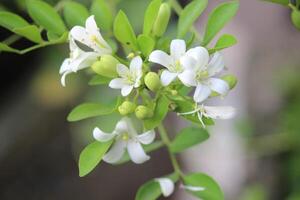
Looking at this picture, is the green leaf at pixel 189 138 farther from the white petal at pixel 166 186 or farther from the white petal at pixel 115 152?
the white petal at pixel 115 152

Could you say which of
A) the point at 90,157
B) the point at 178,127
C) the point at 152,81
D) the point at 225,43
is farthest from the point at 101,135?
the point at 178,127

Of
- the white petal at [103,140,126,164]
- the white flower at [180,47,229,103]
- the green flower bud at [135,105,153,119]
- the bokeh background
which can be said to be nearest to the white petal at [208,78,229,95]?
the white flower at [180,47,229,103]

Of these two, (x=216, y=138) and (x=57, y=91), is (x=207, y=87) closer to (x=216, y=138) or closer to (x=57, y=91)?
(x=216, y=138)

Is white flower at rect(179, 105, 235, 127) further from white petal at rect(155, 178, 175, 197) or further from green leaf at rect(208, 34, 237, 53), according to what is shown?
white petal at rect(155, 178, 175, 197)

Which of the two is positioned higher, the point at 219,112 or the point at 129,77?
the point at 129,77

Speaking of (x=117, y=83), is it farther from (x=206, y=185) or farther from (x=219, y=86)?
(x=206, y=185)

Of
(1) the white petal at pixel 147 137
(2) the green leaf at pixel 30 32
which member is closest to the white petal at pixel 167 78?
(1) the white petal at pixel 147 137
